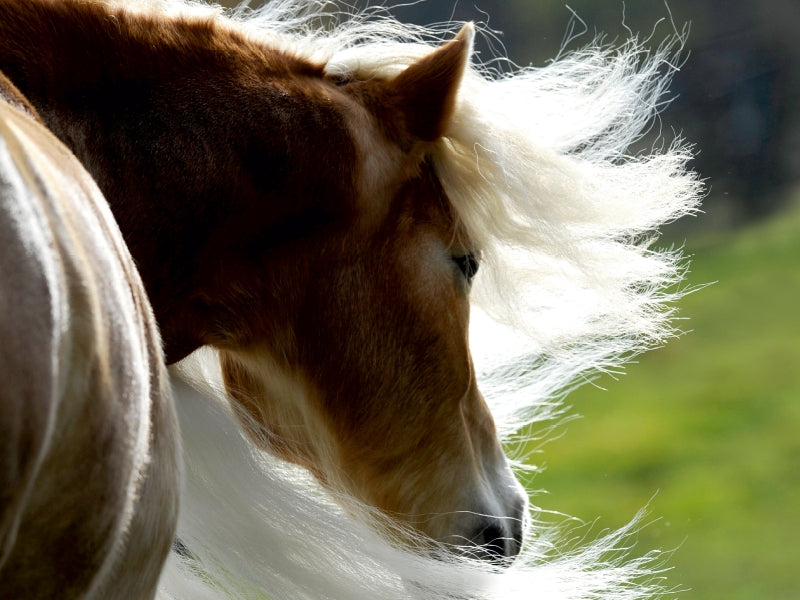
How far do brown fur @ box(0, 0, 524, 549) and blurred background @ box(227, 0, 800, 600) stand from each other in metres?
3.75

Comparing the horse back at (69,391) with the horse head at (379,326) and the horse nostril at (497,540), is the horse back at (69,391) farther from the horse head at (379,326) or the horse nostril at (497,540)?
the horse nostril at (497,540)

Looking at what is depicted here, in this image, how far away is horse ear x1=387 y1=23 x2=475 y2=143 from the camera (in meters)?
1.32

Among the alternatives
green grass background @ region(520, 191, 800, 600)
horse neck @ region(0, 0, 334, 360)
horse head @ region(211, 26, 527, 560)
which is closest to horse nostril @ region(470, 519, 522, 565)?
horse head @ region(211, 26, 527, 560)

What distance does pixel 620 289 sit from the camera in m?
1.51

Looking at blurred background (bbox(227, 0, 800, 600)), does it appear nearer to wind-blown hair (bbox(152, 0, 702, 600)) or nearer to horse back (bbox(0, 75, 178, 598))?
wind-blown hair (bbox(152, 0, 702, 600))

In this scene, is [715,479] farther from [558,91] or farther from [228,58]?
[228,58]

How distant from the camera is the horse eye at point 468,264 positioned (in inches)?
54.2

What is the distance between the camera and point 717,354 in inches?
298

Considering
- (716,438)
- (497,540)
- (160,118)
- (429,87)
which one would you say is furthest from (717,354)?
(160,118)

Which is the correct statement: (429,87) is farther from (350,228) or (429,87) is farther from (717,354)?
(717,354)

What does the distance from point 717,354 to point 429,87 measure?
6.66 meters

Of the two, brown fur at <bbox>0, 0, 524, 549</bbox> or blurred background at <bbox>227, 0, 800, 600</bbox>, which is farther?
blurred background at <bbox>227, 0, 800, 600</bbox>

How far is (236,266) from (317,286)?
0.10 metres

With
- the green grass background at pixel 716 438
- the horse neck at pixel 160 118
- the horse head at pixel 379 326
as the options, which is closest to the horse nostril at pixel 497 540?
the horse head at pixel 379 326
